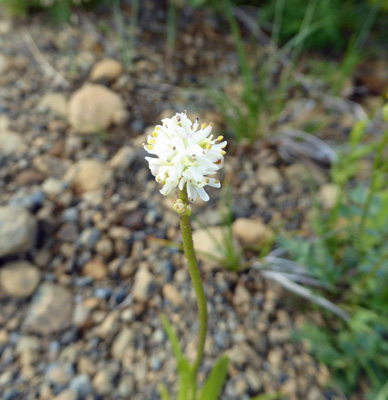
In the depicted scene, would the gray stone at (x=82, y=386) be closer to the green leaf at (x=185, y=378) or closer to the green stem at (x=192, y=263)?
the green leaf at (x=185, y=378)

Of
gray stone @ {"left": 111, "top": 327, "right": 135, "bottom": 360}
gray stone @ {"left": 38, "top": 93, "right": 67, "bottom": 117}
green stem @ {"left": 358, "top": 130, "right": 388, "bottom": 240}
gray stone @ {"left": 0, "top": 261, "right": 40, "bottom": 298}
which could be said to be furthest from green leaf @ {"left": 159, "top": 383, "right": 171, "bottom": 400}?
gray stone @ {"left": 38, "top": 93, "right": 67, "bottom": 117}

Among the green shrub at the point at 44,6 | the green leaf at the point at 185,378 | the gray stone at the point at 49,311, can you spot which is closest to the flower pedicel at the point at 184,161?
the green leaf at the point at 185,378

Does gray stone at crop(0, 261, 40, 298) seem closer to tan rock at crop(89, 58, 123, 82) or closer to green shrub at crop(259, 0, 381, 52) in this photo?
tan rock at crop(89, 58, 123, 82)

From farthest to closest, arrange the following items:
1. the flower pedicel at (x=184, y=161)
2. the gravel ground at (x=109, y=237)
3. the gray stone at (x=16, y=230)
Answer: the gray stone at (x=16, y=230)
the gravel ground at (x=109, y=237)
the flower pedicel at (x=184, y=161)

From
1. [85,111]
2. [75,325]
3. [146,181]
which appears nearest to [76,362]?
[75,325]

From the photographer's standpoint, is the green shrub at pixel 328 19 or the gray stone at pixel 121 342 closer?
the gray stone at pixel 121 342

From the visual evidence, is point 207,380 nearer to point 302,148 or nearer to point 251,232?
point 251,232
